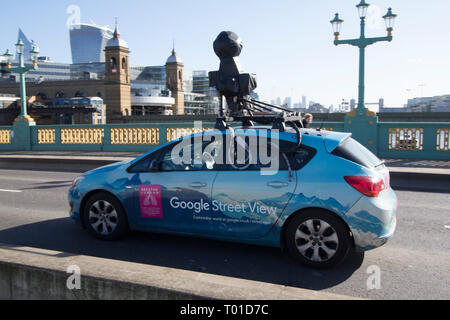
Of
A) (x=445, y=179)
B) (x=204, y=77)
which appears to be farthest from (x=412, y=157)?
(x=204, y=77)

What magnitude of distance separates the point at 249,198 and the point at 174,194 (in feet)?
3.30

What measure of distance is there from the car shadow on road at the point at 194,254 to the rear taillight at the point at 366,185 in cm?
91

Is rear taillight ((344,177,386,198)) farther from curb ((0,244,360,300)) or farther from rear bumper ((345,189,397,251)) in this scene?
curb ((0,244,360,300))

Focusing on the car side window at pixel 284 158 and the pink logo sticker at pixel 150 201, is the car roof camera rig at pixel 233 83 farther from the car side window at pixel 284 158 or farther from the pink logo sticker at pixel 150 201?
the pink logo sticker at pixel 150 201

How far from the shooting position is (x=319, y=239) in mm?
4574

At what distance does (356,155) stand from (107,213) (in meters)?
3.34

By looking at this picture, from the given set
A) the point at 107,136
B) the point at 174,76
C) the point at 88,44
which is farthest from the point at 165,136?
the point at 88,44

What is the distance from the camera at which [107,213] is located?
5.65 m

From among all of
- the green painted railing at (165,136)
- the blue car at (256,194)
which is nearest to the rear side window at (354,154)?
the blue car at (256,194)

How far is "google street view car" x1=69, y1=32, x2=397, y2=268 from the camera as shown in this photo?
4.55 metres

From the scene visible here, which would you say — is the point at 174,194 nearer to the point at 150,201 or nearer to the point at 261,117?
the point at 150,201
